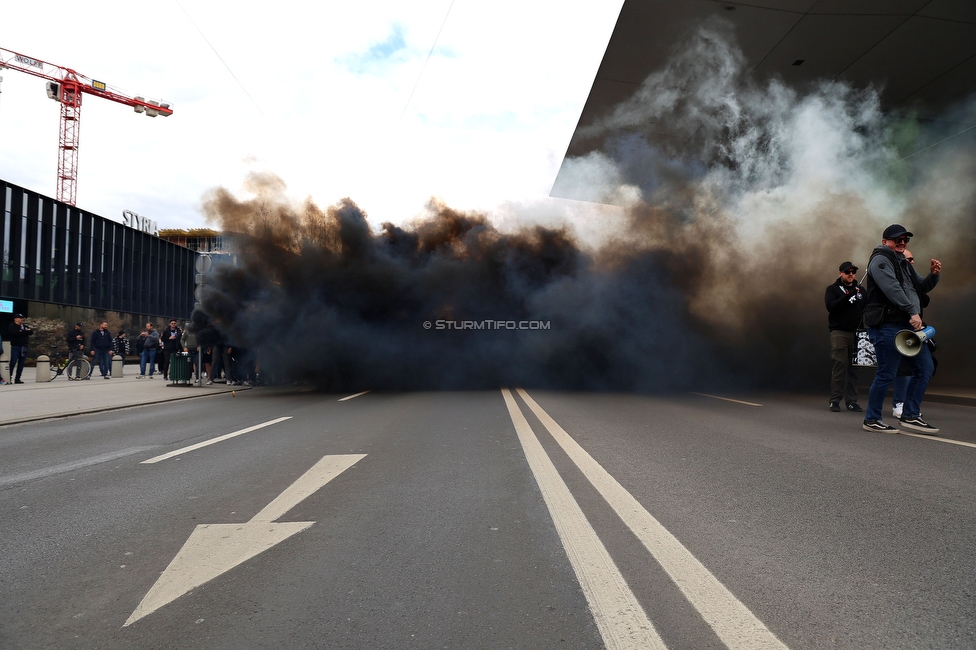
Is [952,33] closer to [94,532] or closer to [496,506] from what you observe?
[496,506]

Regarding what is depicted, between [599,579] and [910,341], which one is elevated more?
[910,341]

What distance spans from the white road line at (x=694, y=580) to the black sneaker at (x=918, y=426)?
4338 millimetres

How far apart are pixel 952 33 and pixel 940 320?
5.98m

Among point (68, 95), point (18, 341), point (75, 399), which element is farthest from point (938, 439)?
point (68, 95)

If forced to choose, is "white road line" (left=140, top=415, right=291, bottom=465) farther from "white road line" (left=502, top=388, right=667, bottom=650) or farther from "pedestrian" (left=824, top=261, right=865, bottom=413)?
"pedestrian" (left=824, top=261, right=865, bottom=413)

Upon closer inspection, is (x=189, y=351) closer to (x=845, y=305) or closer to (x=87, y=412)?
(x=87, y=412)

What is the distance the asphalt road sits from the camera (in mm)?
2299

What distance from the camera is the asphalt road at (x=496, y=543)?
2299 millimetres

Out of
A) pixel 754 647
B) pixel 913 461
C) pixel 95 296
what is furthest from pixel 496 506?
pixel 95 296

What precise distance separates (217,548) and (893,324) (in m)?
6.89

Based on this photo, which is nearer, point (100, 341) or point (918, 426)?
point (918, 426)

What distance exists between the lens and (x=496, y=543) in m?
3.23

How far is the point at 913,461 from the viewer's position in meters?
5.11

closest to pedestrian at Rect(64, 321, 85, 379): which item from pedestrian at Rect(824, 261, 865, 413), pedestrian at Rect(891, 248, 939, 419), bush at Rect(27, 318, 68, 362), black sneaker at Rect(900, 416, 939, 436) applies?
bush at Rect(27, 318, 68, 362)
